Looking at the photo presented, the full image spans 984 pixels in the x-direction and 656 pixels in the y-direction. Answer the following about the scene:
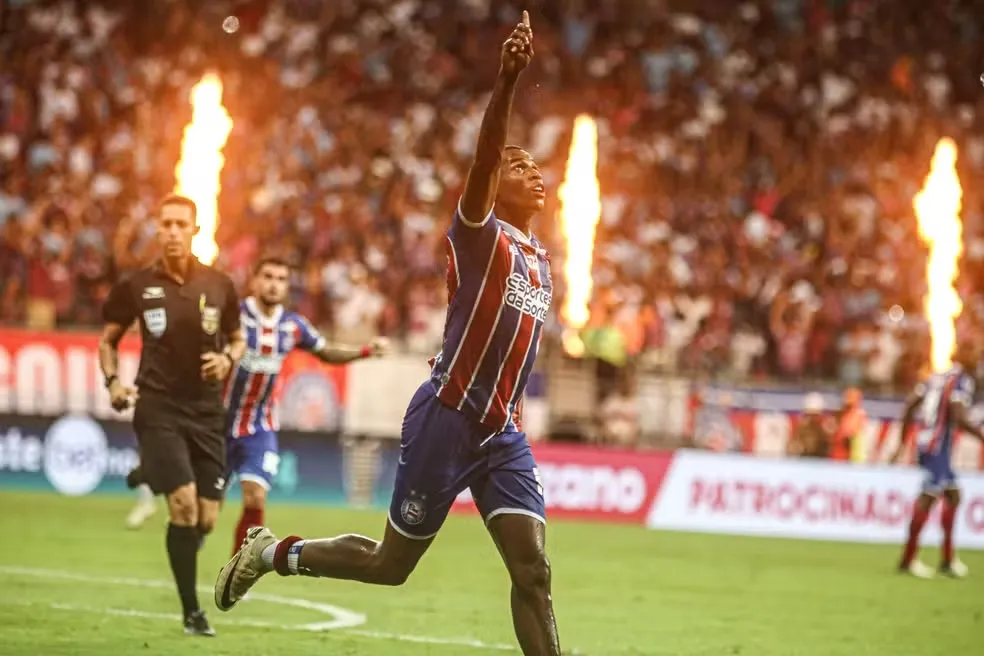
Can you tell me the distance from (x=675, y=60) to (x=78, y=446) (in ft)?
48.8

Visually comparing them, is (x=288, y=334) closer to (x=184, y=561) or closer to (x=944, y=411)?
(x=184, y=561)

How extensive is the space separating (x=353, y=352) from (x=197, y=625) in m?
2.72

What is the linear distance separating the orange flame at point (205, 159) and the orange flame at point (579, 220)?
216 inches

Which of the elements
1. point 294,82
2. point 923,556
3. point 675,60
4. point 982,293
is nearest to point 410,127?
point 294,82

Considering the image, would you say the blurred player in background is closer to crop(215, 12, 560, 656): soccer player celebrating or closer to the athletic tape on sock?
the athletic tape on sock

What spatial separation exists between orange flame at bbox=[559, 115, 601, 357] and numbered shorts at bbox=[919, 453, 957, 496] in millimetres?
6672

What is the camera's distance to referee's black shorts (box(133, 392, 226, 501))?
33.5 feet

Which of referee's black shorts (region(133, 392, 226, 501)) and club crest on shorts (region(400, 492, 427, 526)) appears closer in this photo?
club crest on shorts (region(400, 492, 427, 526))

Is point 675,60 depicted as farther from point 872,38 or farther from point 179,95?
point 179,95

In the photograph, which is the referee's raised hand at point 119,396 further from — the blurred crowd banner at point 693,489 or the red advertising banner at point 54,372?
the blurred crowd banner at point 693,489

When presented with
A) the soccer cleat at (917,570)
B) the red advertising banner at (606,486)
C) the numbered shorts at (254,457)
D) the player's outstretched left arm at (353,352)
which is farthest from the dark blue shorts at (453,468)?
the red advertising banner at (606,486)

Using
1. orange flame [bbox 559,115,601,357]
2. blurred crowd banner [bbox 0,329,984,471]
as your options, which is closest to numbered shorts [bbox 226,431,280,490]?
blurred crowd banner [bbox 0,329,984,471]

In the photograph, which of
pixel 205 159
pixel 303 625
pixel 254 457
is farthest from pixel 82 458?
pixel 303 625

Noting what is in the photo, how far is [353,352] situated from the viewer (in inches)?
476
